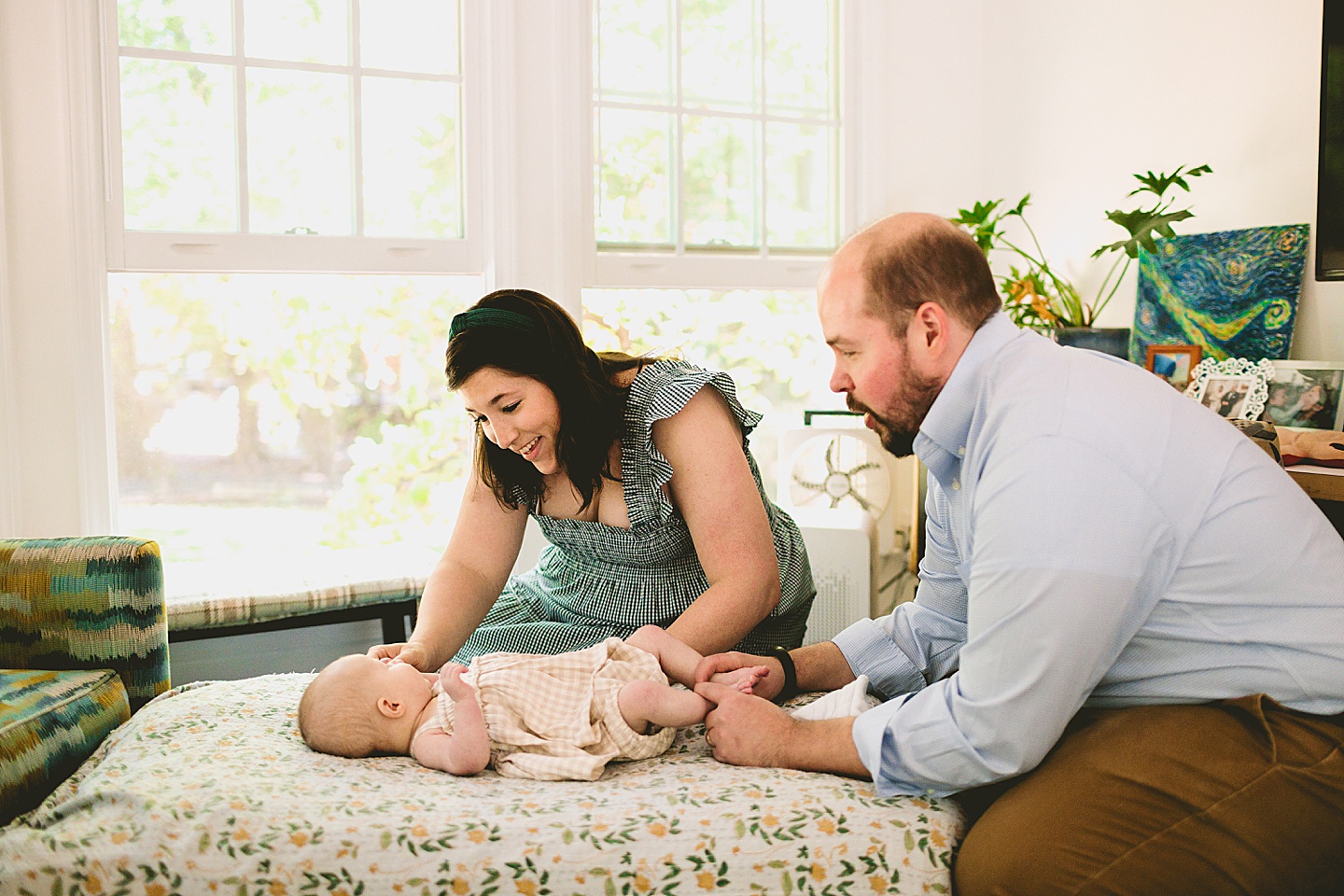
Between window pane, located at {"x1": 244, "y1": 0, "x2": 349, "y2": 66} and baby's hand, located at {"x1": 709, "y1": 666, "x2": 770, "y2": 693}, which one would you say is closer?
baby's hand, located at {"x1": 709, "y1": 666, "x2": 770, "y2": 693}

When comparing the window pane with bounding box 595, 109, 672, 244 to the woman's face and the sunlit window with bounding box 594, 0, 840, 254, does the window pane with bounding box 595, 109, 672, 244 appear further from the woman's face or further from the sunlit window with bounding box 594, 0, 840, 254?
the woman's face

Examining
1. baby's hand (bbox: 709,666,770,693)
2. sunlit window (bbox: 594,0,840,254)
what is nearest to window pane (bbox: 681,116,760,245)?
sunlit window (bbox: 594,0,840,254)

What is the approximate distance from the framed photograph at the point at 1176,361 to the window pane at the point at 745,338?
1.28 m

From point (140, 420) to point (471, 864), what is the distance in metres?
2.37

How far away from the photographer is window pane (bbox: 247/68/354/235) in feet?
10.0

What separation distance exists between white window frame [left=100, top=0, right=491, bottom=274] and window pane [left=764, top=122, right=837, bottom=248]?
1.07 m

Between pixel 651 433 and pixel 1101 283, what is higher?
pixel 1101 283

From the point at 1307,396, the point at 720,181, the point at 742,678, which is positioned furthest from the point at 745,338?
the point at 742,678

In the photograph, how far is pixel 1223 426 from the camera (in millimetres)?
1350

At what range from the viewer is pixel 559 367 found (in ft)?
6.18

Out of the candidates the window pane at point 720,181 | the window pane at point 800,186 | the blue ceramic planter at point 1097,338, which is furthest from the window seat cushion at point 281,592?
the blue ceramic planter at point 1097,338

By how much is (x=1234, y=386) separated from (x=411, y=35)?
255 cm

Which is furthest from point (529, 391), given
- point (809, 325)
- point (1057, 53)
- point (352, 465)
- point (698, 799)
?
point (1057, 53)

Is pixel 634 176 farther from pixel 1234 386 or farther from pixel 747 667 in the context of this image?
pixel 747 667
